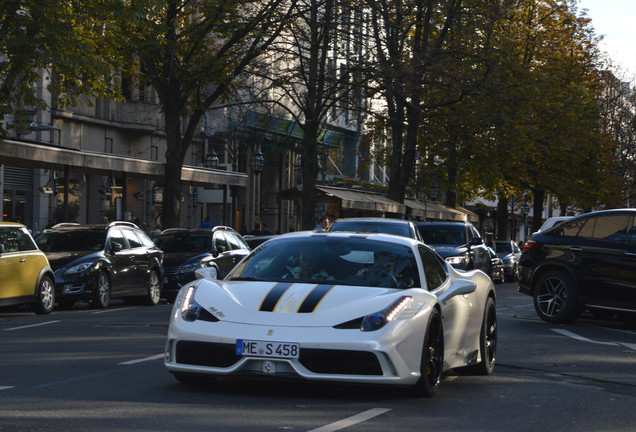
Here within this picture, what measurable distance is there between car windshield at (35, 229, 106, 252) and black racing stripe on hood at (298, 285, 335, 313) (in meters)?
13.4

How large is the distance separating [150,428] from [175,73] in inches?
873

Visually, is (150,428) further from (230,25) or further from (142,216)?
(142,216)

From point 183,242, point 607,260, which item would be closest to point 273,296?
point 607,260

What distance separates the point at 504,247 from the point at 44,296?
31.2m

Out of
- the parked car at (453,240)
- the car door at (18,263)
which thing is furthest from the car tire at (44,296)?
the parked car at (453,240)

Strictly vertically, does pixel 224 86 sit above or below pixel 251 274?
above

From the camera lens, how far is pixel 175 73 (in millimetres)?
28484

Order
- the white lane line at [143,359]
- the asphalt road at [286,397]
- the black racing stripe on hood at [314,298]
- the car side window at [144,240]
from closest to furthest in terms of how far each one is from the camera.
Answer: the asphalt road at [286,397]
the black racing stripe on hood at [314,298]
the white lane line at [143,359]
the car side window at [144,240]

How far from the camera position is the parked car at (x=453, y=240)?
86.4 feet

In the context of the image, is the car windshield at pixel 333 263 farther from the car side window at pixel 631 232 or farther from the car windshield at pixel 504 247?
the car windshield at pixel 504 247

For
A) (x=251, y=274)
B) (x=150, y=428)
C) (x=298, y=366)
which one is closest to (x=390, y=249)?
(x=251, y=274)

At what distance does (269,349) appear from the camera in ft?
26.5

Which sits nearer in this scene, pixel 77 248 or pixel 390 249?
pixel 390 249

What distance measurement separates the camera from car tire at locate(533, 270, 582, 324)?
17.5 m
